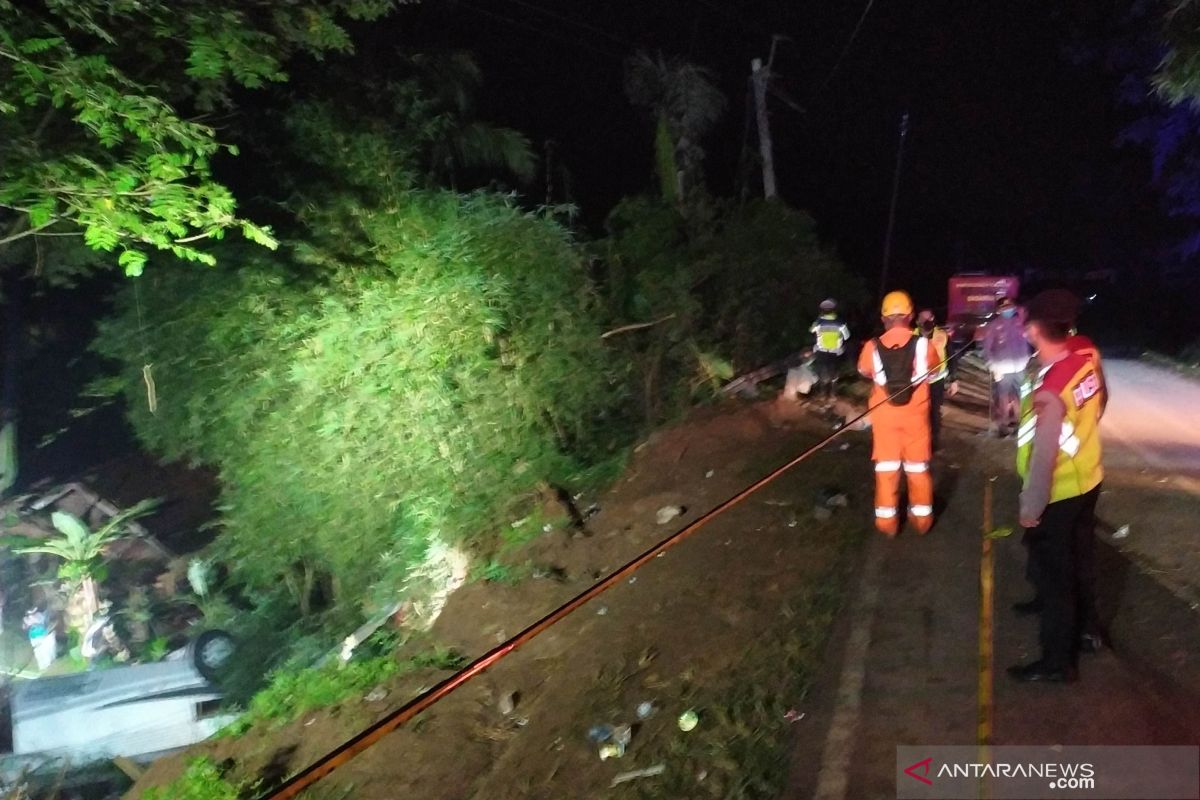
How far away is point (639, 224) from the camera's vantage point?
1441 cm

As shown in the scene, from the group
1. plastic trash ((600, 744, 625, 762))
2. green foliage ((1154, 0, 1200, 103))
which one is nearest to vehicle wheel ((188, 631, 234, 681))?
plastic trash ((600, 744, 625, 762))

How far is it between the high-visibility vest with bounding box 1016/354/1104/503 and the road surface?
15.9ft

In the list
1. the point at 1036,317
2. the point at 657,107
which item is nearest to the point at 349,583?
the point at 1036,317

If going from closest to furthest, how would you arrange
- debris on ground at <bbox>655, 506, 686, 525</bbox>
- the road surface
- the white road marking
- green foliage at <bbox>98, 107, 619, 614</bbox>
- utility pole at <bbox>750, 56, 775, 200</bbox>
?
1. the white road marking
2. debris on ground at <bbox>655, 506, 686, 525</bbox>
3. the road surface
4. green foliage at <bbox>98, 107, 619, 614</bbox>
5. utility pole at <bbox>750, 56, 775, 200</bbox>

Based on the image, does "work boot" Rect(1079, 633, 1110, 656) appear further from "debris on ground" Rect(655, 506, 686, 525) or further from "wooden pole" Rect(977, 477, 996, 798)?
"debris on ground" Rect(655, 506, 686, 525)

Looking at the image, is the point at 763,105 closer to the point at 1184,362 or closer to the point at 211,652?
the point at 1184,362

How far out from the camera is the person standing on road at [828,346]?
1158cm

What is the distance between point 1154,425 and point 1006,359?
4.06 m

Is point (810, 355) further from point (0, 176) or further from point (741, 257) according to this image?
point (0, 176)

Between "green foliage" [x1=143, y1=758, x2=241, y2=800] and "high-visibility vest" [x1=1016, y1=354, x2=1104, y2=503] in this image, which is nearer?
"high-visibility vest" [x1=1016, y1=354, x2=1104, y2=503]

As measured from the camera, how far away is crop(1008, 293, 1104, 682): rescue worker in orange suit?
4055 mm

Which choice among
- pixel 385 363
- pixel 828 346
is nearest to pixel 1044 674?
pixel 385 363

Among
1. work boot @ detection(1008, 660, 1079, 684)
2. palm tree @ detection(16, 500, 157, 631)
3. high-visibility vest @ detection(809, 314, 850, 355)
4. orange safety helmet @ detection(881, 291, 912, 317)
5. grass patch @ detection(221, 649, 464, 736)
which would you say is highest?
orange safety helmet @ detection(881, 291, 912, 317)

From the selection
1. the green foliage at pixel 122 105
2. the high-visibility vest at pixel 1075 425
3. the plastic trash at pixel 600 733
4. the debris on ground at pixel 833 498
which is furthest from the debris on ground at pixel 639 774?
the green foliage at pixel 122 105
